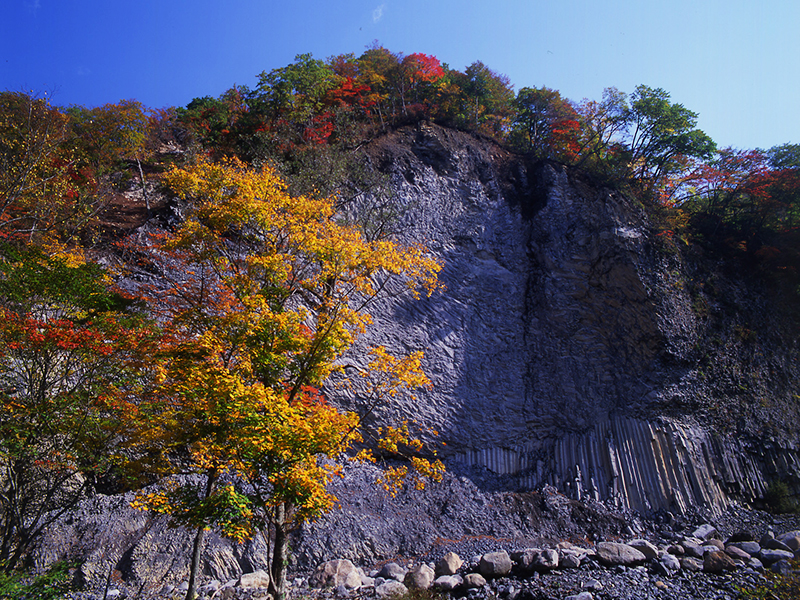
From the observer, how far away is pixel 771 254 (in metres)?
19.8

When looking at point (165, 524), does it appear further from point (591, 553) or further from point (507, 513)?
point (591, 553)

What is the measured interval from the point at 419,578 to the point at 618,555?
5162 millimetres

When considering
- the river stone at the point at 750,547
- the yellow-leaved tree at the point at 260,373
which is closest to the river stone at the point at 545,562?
the yellow-leaved tree at the point at 260,373

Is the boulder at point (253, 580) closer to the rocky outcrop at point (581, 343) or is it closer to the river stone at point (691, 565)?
the rocky outcrop at point (581, 343)

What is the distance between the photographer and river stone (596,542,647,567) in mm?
10328

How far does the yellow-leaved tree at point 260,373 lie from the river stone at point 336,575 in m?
3.16

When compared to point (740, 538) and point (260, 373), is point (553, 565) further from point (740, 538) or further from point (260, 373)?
point (260, 373)

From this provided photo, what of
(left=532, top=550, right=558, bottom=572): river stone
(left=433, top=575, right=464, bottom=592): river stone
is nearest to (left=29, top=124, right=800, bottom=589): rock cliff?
(left=433, top=575, right=464, bottom=592): river stone

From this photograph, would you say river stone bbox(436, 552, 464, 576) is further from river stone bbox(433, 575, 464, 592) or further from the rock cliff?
the rock cliff

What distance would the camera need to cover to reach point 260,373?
7.85 meters

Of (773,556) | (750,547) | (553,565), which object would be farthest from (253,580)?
(750,547)

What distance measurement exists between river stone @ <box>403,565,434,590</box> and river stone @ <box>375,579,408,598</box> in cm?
19

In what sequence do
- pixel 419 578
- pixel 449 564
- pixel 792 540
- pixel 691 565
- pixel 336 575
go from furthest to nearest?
pixel 792 540 → pixel 449 564 → pixel 336 575 → pixel 691 565 → pixel 419 578

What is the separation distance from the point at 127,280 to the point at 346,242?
8724 mm
